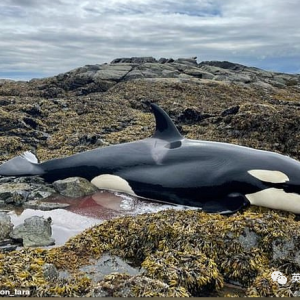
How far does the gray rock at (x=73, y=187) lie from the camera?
8609 millimetres

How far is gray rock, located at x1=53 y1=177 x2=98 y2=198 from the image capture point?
339 inches

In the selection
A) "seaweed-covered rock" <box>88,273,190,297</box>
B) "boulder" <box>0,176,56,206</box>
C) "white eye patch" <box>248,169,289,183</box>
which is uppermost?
"white eye patch" <box>248,169,289,183</box>

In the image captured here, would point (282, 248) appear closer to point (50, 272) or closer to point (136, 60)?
point (50, 272)

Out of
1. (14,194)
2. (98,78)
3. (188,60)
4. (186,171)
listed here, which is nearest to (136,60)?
(188,60)

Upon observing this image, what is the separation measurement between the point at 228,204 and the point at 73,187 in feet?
10.5

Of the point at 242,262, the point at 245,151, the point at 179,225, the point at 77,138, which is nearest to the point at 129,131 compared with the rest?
the point at 77,138

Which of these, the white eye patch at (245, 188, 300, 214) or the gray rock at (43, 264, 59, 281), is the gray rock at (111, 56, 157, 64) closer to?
the white eye patch at (245, 188, 300, 214)

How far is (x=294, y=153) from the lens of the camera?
1170 cm

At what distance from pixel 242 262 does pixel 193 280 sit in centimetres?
74

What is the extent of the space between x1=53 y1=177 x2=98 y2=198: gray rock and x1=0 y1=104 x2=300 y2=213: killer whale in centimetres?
31

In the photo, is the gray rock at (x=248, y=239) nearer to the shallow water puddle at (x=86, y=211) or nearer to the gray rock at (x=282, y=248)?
the gray rock at (x=282, y=248)

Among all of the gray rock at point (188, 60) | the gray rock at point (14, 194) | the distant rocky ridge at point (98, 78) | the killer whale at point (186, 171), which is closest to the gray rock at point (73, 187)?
the killer whale at point (186, 171)

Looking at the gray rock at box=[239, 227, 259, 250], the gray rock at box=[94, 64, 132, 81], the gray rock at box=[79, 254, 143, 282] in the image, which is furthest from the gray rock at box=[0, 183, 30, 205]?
the gray rock at box=[94, 64, 132, 81]

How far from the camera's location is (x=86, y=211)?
7.58m
